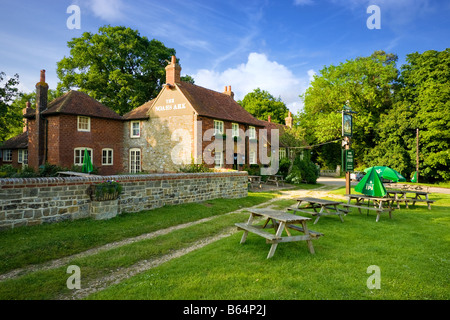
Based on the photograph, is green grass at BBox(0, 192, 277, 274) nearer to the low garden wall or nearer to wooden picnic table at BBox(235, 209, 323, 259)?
the low garden wall

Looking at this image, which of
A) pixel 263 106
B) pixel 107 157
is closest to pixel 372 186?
pixel 107 157

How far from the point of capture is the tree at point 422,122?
2802 cm

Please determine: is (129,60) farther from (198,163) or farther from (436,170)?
(436,170)

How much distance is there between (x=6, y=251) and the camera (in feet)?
18.6

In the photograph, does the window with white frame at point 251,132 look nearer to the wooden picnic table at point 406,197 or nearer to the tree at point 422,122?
the wooden picnic table at point 406,197

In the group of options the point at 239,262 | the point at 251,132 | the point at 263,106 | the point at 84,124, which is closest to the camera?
the point at 239,262

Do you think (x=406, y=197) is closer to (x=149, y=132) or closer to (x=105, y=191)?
(x=105, y=191)

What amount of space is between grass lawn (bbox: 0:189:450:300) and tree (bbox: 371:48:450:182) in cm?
2522

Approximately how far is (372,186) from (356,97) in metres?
30.7

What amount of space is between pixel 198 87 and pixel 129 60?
1293 cm

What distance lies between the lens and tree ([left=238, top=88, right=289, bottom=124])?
4622cm

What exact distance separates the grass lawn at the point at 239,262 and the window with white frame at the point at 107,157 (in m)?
16.0

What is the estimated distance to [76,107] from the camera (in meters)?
20.8

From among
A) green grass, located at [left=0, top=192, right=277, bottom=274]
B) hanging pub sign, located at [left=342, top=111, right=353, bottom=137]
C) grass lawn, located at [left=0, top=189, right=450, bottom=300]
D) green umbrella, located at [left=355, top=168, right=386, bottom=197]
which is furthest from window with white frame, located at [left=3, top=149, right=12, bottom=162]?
green umbrella, located at [left=355, top=168, right=386, bottom=197]
